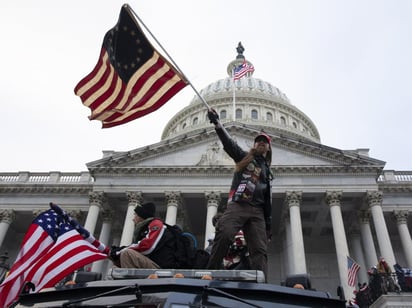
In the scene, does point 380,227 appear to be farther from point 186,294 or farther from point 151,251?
point 186,294

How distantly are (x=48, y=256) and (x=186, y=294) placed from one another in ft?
18.2

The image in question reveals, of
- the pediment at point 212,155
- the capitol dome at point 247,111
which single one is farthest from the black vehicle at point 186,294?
the capitol dome at point 247,111

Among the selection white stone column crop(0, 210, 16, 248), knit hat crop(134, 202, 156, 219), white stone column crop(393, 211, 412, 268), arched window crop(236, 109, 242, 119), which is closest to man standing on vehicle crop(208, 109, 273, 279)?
knit hat crop(134, 202, 156, 219)

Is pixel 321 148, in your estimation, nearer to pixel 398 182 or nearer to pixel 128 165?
pixel 398 182

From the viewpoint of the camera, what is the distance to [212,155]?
98.3 ft

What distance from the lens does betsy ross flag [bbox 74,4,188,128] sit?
8711 mm

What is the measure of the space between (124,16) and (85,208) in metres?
26.2

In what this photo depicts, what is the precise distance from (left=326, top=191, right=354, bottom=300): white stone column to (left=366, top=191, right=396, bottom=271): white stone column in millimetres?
2127

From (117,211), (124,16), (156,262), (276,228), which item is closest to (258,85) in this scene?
(276,228)

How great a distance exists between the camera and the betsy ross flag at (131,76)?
8711 mm

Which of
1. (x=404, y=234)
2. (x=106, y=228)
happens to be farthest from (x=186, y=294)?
(x=404, y=234)

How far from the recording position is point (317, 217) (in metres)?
31.7

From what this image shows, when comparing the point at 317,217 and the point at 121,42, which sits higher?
the point at 317,217

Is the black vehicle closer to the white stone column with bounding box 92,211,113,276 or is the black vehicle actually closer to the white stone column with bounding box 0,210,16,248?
the white stone column with bounding box 92,211,113,276
